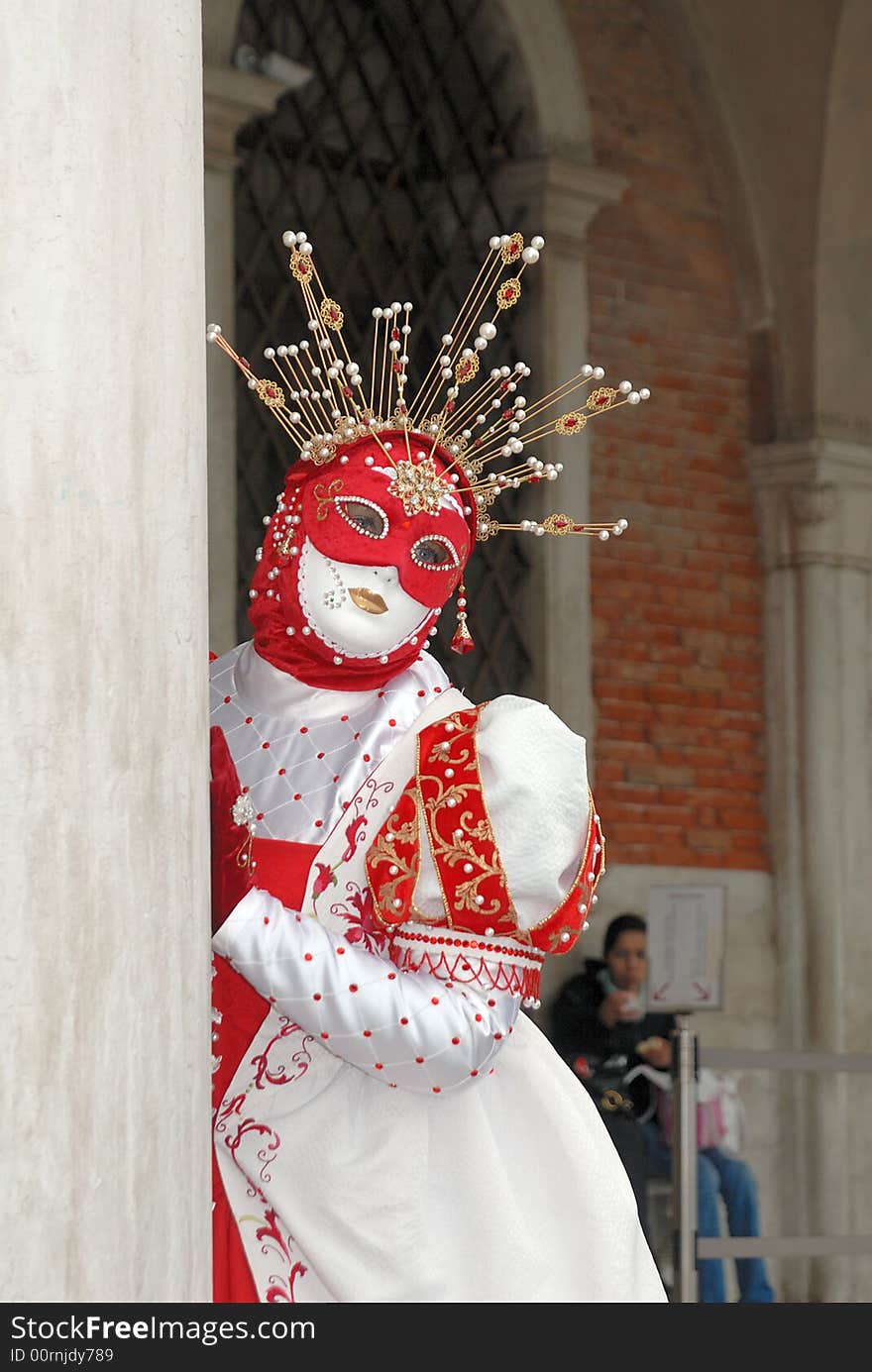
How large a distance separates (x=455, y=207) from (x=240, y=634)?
5.18ft

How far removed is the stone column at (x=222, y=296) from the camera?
5723 mm

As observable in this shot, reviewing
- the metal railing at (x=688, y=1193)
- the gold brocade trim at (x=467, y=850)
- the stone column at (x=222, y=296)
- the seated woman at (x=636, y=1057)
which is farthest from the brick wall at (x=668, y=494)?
the gold brocade trim at (x=467, y=850)

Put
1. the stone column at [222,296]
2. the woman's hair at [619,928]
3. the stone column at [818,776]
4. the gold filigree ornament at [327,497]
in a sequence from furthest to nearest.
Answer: the stone column at [818,776]
the woman's hair at [619,928]
the stone column at [222,296]
the gold filigree ornament at [327,497]

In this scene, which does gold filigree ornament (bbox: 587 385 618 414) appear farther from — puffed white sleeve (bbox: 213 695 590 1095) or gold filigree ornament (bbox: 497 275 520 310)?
puffed white sleeve (bbox: 213 695 590 1095)

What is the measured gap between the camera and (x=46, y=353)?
5.90 ft

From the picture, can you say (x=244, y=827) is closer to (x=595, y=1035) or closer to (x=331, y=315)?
(x=331, y=315)

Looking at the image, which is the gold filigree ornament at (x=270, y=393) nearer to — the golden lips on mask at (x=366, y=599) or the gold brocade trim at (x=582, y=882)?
the golden lips on mask at (x=366, y=599)

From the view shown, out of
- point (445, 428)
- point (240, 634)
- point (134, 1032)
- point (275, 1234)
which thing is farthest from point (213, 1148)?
point (240, 634)

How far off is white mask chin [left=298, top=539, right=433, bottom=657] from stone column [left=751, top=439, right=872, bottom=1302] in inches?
191

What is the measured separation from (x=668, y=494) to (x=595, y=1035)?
1887 millimetres

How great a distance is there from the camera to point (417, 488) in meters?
2.50

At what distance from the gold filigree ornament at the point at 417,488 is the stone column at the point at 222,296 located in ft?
10.6

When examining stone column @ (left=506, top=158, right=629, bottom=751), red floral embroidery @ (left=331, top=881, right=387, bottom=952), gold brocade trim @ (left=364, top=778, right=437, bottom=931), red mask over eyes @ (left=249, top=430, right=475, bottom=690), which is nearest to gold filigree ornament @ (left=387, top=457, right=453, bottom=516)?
red mask over eyes @ (left=249, top=430, right=475, bottom=690)

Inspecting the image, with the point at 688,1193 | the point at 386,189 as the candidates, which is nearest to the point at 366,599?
the point at 688,1193
